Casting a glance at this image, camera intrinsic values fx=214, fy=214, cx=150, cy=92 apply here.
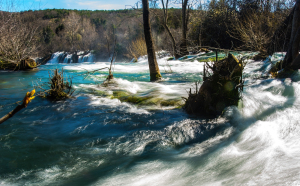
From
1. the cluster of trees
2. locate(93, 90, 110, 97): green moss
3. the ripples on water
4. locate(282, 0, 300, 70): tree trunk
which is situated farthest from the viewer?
the cluster of trees

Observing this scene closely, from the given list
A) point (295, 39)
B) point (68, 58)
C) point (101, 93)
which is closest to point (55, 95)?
point (101, 93)

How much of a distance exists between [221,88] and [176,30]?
25.6 metres

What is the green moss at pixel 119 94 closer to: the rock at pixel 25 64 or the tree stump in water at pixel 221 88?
the tree stump in water at pixel 221 88

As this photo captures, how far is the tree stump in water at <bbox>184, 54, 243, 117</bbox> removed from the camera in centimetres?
476

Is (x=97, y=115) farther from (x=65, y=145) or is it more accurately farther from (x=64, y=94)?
(x=64, y=94)

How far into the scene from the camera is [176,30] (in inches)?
1139

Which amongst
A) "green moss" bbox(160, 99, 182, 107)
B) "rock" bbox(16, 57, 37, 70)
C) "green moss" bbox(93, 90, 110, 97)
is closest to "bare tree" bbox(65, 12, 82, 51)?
"rock" bbox(16, 57, 37, 70)

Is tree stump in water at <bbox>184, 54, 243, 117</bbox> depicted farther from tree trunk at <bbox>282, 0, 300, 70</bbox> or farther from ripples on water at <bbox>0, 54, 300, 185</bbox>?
tree trunk at <bbox>282, 0, 300, 70</bbox>

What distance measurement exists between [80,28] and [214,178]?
55474 mm

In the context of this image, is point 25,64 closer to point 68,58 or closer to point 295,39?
point 295,39

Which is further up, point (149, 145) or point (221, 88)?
point (221, 88)

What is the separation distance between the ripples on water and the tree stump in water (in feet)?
0.87

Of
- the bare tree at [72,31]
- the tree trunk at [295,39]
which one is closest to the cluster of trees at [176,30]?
the bare tree at [72,31]

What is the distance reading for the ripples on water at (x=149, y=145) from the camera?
2.92 m
